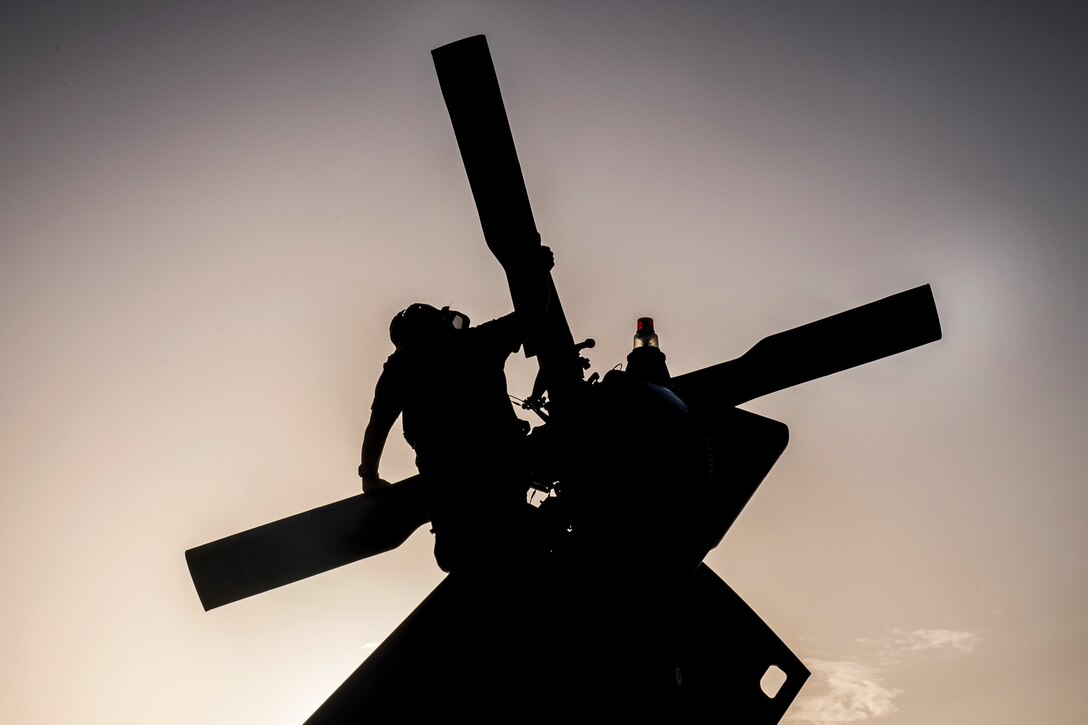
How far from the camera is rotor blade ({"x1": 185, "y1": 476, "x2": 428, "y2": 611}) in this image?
320 cm

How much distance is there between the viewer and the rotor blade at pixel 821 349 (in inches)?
121

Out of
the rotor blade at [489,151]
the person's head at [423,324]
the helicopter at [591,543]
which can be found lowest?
the helicopter at [591,543]

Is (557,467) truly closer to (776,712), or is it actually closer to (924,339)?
(776,712)

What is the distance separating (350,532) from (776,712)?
7.11 ft

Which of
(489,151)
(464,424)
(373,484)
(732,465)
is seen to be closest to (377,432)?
(373,484)

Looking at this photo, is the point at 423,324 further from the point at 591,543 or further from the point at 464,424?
the point at 591,543

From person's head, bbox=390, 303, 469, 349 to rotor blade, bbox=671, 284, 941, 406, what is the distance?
1.12 m

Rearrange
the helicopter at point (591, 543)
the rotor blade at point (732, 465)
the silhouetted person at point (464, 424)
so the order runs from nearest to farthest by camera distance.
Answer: the helicopter at point (591, 543)
the rotor blade at point (732, 465)
the silhouetted person at point (464, 424)

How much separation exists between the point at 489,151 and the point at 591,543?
1.65 metres

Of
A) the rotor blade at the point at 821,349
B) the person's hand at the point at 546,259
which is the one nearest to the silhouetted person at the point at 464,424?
the person's hand at the point at 546,259

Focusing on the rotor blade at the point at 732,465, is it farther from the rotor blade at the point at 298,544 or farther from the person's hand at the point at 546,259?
the rotor blade at the point at 298,544

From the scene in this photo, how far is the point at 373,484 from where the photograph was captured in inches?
130

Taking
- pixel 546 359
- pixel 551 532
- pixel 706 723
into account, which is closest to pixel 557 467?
pixel 551 532

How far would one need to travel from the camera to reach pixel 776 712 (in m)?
3.15
